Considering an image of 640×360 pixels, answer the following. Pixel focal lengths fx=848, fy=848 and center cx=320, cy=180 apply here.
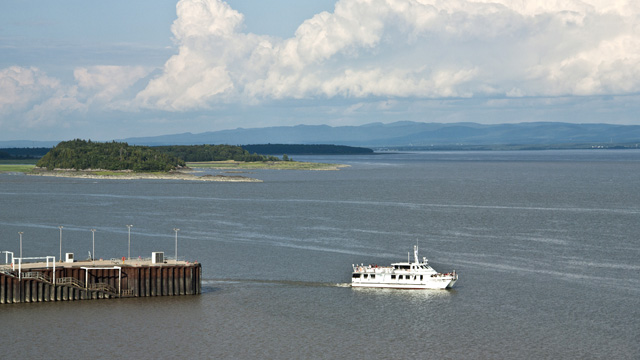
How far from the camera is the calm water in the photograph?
55663mm

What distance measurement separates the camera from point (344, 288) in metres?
72.5

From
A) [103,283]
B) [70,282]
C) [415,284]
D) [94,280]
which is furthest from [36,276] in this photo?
[415,284]

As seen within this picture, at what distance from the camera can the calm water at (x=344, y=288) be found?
183 feet

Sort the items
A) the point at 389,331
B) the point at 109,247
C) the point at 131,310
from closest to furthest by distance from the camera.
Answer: the point at 389,331 < the point at 131,310 < the point at 109,247

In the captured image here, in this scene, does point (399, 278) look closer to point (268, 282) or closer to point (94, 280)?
point (268, 282)

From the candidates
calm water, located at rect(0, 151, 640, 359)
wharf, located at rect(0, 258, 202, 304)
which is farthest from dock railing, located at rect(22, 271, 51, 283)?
calm water, located at rect(0, 151, 640, 359)

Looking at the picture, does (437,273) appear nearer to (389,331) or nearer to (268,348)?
(389,331)

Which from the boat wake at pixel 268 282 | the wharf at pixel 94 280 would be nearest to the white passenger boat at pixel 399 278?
the boat wake at pixel 268 282

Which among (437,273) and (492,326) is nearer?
(492,326)

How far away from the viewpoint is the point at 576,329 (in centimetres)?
5938

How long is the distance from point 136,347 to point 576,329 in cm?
3017

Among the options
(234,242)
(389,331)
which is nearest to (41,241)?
(234,242)

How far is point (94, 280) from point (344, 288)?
20706mm

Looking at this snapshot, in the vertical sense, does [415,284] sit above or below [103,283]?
below
